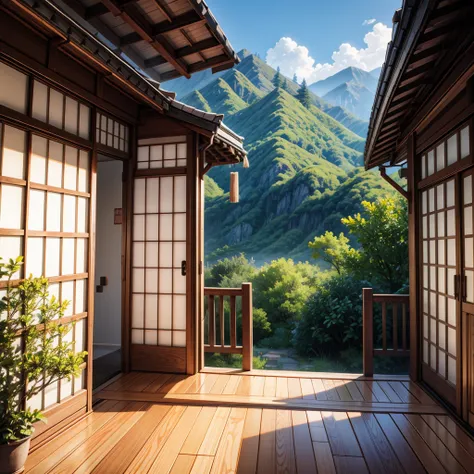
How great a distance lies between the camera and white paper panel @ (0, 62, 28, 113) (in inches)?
88.6

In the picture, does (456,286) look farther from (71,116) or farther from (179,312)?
(71,116)

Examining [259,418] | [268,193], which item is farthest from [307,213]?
[259,418]

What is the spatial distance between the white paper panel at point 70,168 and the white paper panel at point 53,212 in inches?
5.8

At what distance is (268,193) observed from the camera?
87.4ft

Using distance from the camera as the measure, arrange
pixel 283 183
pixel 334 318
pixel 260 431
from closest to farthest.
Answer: pixel 260 431, pixel 334 318, pixel 283 183

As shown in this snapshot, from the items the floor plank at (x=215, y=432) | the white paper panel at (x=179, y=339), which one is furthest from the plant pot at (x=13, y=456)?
the white paper panel at (x=179, y=339)

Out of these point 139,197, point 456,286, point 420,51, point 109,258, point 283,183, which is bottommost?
point 456,286

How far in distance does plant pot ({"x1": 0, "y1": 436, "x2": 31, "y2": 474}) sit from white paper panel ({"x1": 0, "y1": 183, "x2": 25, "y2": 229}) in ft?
4.05

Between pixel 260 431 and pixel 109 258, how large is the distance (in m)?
3.18

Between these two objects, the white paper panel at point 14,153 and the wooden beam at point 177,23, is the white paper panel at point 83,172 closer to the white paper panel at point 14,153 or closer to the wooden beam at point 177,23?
the white paper panel at point 14,153

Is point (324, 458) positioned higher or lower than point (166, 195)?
lower

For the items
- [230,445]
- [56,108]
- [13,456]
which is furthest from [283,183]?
[13,456]

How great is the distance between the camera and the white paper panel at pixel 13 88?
2250mm

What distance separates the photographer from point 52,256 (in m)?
2.67
